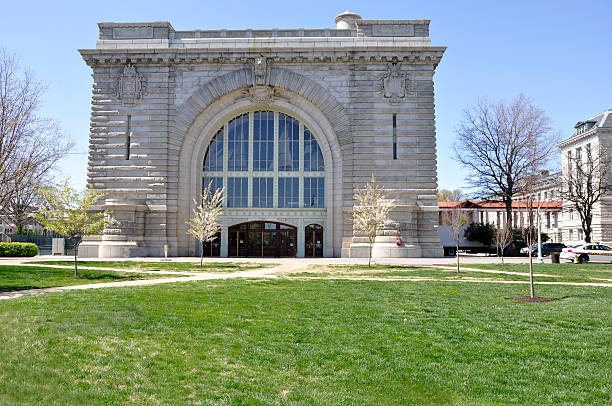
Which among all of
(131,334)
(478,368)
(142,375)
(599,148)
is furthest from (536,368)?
(599,148)

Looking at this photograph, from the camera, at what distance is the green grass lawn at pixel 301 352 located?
719 cm

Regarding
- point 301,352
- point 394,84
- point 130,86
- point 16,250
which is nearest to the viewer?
point 301,352

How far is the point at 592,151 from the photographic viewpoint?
67.5m

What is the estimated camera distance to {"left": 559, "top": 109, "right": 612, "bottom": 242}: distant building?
63469 millimetres

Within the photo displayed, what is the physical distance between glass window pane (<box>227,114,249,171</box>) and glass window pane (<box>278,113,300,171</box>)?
3.01 m

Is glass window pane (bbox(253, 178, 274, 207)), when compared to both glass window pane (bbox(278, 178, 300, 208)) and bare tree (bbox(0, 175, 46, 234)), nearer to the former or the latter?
glass window pane (bbox(278, 178, 300, 208))

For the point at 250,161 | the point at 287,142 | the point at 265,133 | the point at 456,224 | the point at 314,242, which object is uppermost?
the point at 265,133

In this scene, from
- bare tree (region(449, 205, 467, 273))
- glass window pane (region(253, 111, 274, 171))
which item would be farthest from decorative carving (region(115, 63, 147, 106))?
bare tree (region(449, 205, 467, 273))

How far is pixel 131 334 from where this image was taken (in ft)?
32.5

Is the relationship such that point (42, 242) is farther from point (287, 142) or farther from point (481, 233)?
point (481, 233)

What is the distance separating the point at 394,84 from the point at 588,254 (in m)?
21.4

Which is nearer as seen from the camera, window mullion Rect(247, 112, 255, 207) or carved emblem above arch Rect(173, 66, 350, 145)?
carved emblem above arch Rect(173, 66, 350, 145)

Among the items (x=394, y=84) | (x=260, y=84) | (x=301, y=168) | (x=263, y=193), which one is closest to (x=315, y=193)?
(x=301, y=168)

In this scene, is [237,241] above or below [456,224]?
below
